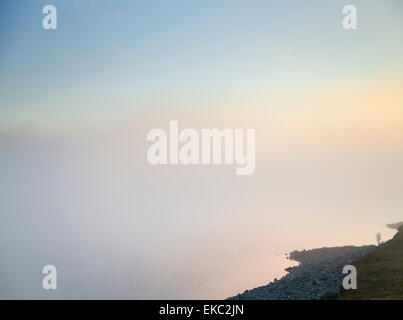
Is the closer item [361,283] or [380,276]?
[361,283]

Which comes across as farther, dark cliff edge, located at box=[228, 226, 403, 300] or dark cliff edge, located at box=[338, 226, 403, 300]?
dark cliff edge, located at box=[228, 226, 403, 300]

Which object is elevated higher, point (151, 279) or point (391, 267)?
point (391, 267)

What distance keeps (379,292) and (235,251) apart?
46.5 m

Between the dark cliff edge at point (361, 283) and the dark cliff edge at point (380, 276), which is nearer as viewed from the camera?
the dark cliff edge at point (380, 276)

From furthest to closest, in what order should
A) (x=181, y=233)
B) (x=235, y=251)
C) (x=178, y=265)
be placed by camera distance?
(x=181, y=233) < (x=235, y=251) < (x=178, y=265)

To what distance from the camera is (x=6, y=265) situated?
67312 mm

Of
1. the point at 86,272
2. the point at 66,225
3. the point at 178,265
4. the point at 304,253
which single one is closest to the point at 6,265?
the point at 86,272

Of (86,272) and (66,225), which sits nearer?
(86,272)

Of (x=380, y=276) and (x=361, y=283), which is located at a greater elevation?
(x=380, y=276)
